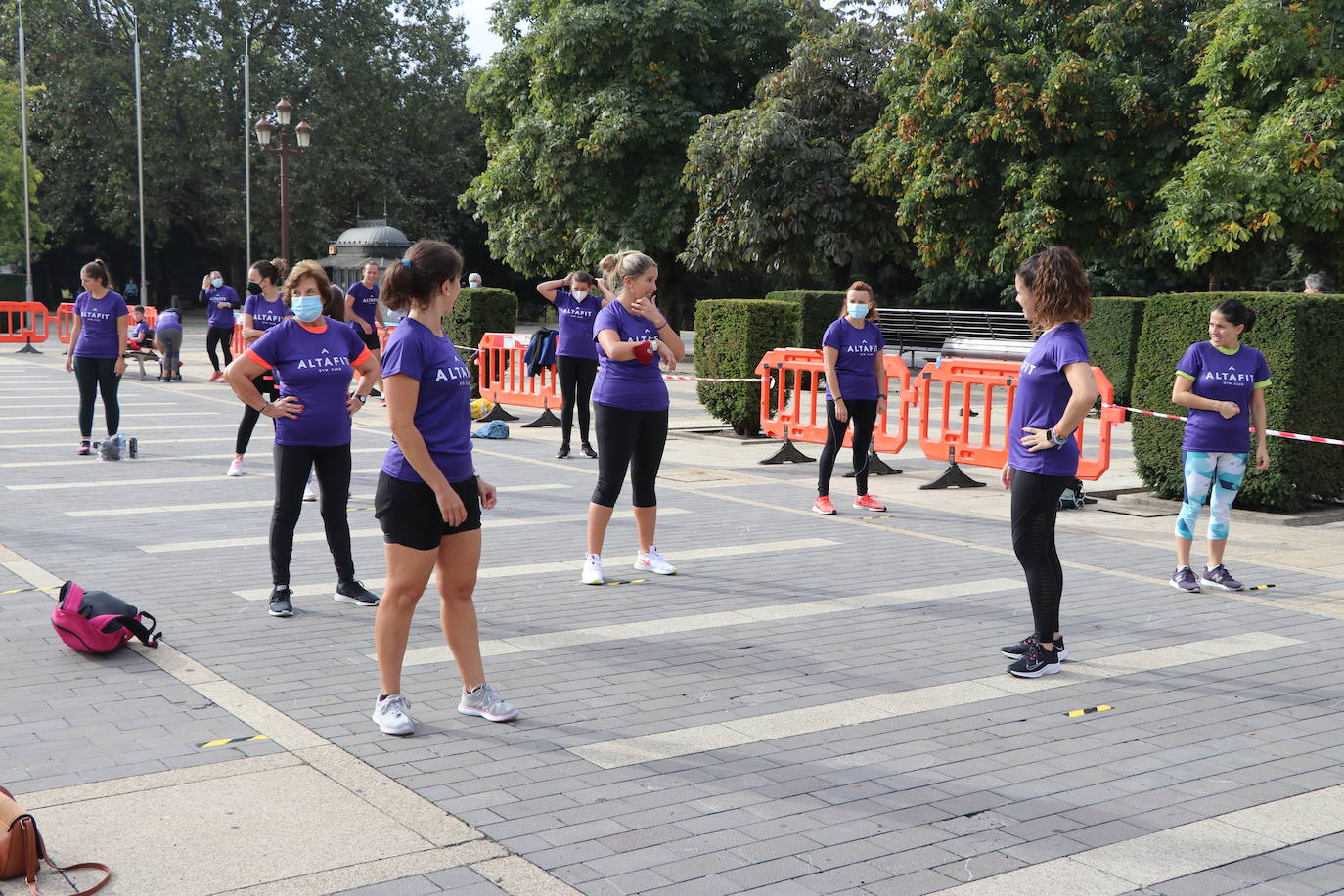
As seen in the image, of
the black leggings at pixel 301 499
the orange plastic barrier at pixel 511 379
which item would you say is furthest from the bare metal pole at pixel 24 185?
the black leggings at pixel 301 499

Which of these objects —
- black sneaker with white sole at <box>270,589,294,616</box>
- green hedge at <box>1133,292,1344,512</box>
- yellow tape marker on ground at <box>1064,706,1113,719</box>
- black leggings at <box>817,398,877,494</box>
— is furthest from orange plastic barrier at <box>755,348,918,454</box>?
yellow tape marker on ground at <box>1064,706,1113,719</box>

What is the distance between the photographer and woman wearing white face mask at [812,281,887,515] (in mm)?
9812

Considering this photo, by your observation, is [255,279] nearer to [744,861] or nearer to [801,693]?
[801,693]

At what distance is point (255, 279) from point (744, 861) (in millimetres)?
7472

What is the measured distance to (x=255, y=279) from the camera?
9.95 meters

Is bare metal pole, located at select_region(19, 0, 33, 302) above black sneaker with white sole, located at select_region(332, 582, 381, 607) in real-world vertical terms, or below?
above

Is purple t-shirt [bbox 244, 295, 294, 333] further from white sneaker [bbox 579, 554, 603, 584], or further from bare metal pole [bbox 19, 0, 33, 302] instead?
bare metal pole [bbox 19, 0, 33, 302]

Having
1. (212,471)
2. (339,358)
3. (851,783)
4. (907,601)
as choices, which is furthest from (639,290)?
(212,471)

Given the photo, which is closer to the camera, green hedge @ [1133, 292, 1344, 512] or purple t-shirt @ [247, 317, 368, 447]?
purple t-shirt @ [247, 317, 368, 447]

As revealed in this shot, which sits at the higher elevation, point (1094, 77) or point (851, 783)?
point (1094, 77)

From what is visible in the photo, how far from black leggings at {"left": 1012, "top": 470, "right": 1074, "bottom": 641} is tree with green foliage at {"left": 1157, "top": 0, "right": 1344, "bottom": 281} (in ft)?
46.3

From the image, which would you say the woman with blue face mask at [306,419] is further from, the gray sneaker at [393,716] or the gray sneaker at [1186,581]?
the gray sneaker at [1186,581]

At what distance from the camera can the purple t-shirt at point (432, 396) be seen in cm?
456

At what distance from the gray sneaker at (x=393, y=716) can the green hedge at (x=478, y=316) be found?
45.0 feet
